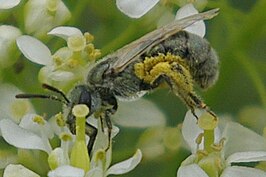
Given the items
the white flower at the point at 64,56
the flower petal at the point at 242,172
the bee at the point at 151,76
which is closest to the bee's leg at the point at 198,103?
the bee at the point at 151,76

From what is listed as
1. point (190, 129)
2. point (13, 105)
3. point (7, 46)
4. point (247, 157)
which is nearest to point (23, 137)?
point (13, 105)

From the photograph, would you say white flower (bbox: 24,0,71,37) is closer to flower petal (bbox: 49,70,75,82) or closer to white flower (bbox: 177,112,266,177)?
flower petal (bbox: 49,70,75,82)

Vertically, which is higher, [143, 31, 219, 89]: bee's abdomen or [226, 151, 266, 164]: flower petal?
[143, 31, 219, 89]: bee's abdomen

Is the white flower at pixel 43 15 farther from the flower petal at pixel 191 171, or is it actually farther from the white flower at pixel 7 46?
the flower petal at pixel 191 171

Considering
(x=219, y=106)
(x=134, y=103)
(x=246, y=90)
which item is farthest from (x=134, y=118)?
(x=246, y=90)

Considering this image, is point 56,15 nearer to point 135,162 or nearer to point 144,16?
point 144,16

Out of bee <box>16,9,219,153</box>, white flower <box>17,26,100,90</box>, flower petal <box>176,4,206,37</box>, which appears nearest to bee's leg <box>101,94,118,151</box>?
bee <box>16,9,219,153</box>
